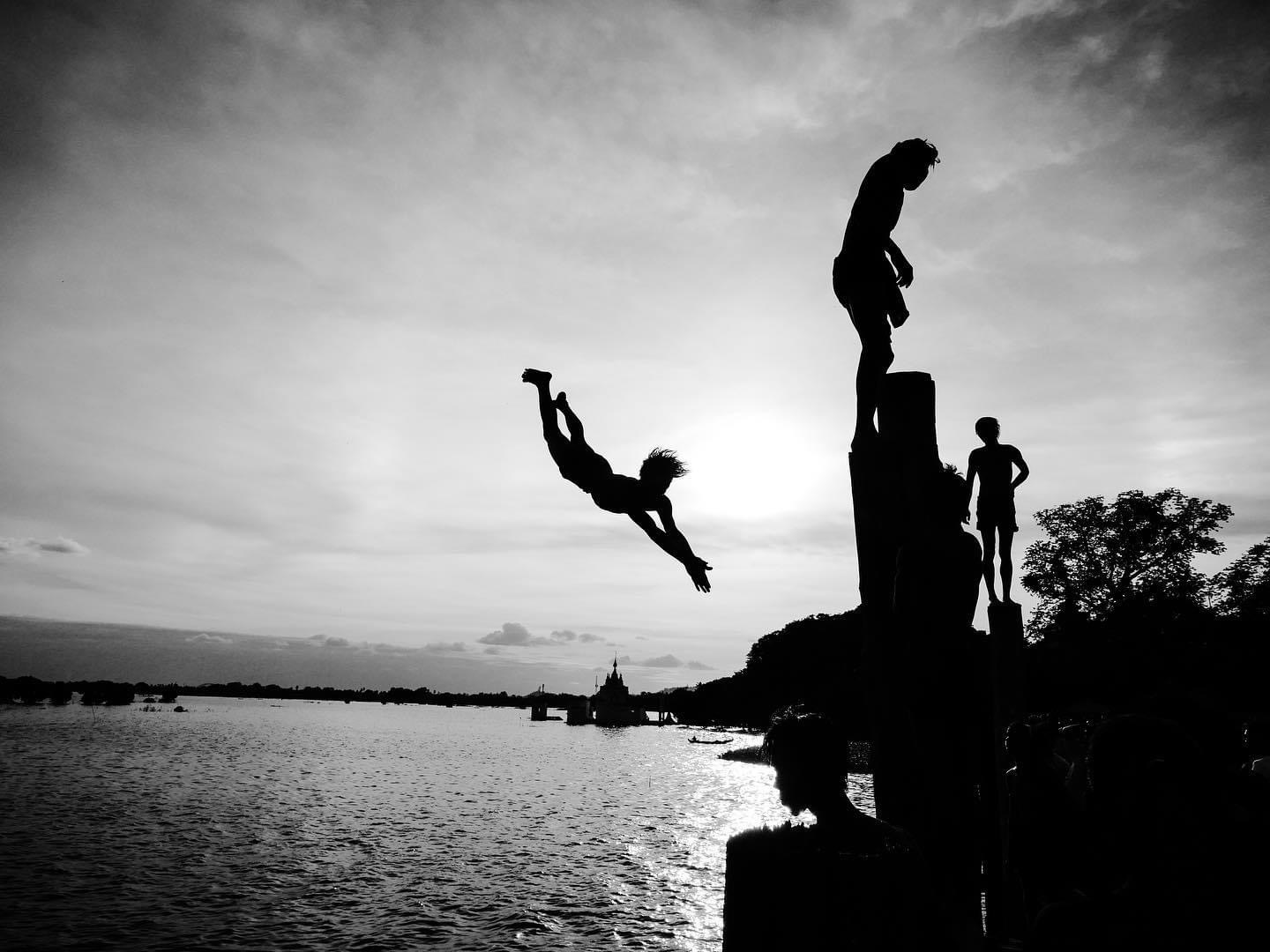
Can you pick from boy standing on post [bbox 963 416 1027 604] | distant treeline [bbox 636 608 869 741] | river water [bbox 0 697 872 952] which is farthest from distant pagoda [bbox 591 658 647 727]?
boy standing on post [bbox 963 416 1027 604]

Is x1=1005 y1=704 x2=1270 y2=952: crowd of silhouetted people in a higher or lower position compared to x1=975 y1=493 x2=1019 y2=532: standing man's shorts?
lower

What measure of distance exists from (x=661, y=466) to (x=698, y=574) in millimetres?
1355

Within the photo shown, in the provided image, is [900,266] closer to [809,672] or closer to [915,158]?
[915,158]

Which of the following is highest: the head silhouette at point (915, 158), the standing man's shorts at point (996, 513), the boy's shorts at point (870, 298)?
the head silhouette at point (915, 158)

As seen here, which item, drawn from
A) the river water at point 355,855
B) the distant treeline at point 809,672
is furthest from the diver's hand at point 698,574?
the distant treeline at point 809,672

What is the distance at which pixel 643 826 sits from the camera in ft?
96.9

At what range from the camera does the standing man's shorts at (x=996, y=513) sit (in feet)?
26.3

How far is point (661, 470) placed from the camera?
723 cm

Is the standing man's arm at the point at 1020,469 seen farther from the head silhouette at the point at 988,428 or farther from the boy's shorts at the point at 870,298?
the boy's shorts at the point at 870,298

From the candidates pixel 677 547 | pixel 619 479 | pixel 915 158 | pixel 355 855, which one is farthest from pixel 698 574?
pixel 355 855

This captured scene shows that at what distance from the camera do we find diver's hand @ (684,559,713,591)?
7.58 meters

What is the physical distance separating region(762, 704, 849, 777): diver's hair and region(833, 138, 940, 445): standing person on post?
2.41 m

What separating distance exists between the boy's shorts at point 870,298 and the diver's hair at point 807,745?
287 centimetres

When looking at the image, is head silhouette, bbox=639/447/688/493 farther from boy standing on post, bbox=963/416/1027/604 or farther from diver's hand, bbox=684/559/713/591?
boy standing on post, bbox=963/416/1027/604
